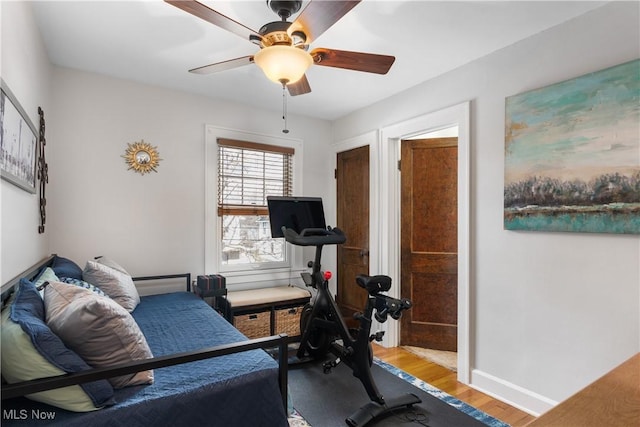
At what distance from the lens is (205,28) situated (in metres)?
2.21

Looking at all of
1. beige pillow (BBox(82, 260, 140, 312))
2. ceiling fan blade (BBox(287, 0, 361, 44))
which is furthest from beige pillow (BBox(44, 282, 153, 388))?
ceiling fan blade (BBox(287, 0, 361, 44))

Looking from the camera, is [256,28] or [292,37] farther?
[256,28]

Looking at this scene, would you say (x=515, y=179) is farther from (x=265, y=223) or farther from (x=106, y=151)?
(x=106, y=151)

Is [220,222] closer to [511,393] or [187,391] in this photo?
[187,391]

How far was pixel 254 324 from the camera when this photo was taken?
3.27m

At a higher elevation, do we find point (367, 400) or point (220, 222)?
point (220, 222)

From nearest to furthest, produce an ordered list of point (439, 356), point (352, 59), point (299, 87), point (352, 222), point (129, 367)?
point (129, 367) → point (352, 59) → point (299, 87) → point (439, 356) → point (352, 222)

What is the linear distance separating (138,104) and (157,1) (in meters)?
1.44

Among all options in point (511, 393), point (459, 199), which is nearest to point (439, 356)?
point (511, 393)

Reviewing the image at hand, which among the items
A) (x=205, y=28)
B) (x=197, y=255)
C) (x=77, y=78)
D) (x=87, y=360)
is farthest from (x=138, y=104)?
(x=87, y=360)

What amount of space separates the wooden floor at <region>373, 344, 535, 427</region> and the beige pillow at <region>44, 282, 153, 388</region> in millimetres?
2169

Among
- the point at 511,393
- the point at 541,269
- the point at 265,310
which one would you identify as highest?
the point at 541,269

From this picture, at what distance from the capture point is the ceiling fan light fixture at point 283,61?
5.54ft

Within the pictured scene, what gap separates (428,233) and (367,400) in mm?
1751
